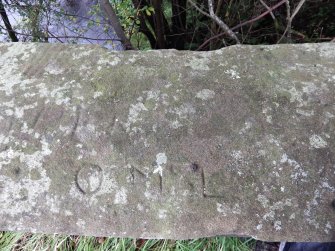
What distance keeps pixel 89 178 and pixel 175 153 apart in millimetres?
263

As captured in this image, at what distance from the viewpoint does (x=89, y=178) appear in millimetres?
1038

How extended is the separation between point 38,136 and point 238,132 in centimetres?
60

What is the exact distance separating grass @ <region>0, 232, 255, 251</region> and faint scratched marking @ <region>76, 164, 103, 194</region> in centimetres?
93

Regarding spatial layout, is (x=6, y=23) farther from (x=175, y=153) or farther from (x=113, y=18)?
(x=175, y=153)

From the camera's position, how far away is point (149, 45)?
3.18 metres

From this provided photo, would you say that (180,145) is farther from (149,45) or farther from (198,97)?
(149,45)

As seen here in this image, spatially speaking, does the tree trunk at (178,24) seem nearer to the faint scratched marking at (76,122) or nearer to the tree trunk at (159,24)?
the tree trunk at (159,24)

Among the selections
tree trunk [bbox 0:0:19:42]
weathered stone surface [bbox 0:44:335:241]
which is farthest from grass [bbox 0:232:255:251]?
tree trunk [bbox 0:0:19:42]

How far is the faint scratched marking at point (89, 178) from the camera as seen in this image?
1.04 metres

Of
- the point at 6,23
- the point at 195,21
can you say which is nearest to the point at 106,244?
the point at 195,21

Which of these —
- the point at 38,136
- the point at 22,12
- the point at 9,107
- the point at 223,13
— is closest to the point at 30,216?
the point at 38,136

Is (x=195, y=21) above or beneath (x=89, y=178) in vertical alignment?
beneath

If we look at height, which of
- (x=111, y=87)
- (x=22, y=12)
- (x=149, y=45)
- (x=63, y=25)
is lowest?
(x=149, y=45)

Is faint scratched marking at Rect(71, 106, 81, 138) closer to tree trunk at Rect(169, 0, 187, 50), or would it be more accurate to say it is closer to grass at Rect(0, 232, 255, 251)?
grass at Rect(0, 232, 255, 251)
